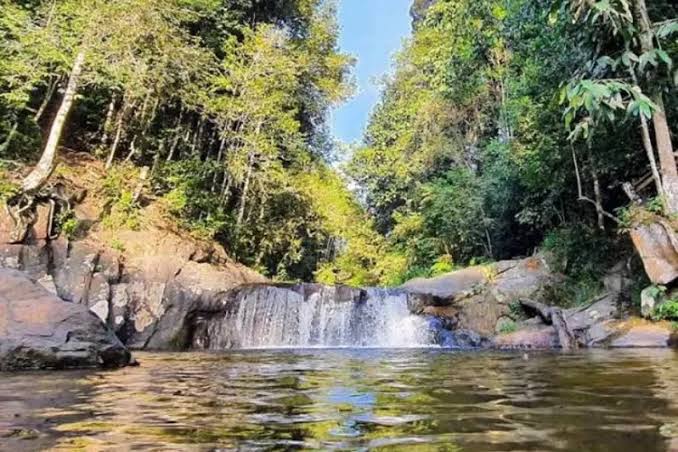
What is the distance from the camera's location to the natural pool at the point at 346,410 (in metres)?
2.60

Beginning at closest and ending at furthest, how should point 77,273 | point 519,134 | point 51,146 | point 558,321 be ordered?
point 558,321 < point 77,273 < point 51,146 < point 519,134

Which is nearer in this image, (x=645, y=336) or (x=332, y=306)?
(x=645, y=336)

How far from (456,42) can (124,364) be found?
14431 mm

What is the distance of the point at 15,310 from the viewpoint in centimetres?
657

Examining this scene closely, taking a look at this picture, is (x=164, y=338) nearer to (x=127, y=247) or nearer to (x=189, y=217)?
(x=127, y=247)

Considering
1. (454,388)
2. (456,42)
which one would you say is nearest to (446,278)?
(456,42)

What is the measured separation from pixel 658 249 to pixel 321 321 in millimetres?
7737

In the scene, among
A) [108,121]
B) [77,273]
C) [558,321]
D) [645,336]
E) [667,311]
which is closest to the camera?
[645,336]

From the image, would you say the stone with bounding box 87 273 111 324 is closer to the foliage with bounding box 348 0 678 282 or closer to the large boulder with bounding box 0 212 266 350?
the large boulder with bounding box 0 212 266 350

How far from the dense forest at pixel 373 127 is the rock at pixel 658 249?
35 centimetres

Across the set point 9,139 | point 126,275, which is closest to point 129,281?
point 126,275

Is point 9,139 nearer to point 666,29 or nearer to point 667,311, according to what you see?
point 666,29

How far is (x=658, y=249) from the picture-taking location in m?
10.7

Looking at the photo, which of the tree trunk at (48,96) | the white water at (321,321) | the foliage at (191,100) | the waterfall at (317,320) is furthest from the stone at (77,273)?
the tree trunk at (48,96)
